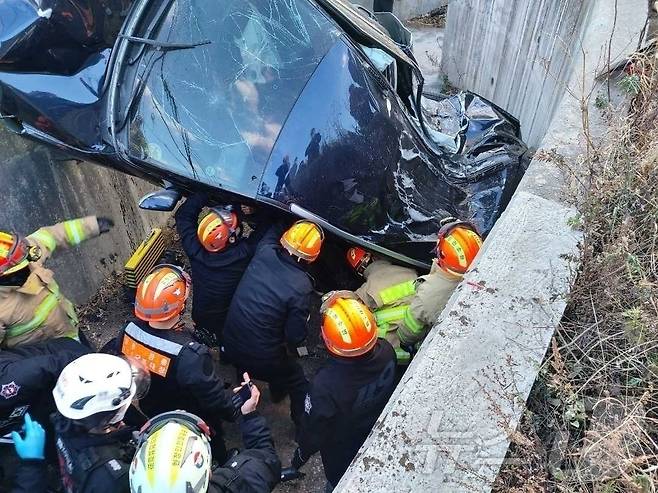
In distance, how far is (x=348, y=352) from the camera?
8.38ft

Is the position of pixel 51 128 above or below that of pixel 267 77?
below

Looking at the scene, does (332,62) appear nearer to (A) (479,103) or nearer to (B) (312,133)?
(B) (312,133)

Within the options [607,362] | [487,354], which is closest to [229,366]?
[487,354]

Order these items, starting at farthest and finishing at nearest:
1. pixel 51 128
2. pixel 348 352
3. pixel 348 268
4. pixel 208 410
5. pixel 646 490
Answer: pixel 348 268 → pixel 51 128 → pixel 208 410 → pixel 348 352 → pixel 646 490

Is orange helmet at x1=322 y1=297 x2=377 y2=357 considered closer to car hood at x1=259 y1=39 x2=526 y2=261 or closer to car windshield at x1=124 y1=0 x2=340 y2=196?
car hood at x1=259 y1=39 x2=526 y2=261

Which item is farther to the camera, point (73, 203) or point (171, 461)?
point (73, 203)

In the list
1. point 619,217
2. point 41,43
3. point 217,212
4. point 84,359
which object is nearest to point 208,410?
point 84,359

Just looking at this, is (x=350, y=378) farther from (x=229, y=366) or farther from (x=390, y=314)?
(x=229, y=366)

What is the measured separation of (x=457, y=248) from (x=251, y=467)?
4.79 ft

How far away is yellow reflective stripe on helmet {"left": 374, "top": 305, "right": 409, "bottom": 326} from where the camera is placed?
10.3 ft

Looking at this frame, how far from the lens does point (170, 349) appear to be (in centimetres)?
280

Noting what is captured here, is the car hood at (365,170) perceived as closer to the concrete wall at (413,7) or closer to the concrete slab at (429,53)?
the concrete slab at (429,53)

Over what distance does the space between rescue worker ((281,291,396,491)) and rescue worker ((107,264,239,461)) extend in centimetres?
52

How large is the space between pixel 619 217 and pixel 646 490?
1.26 m
